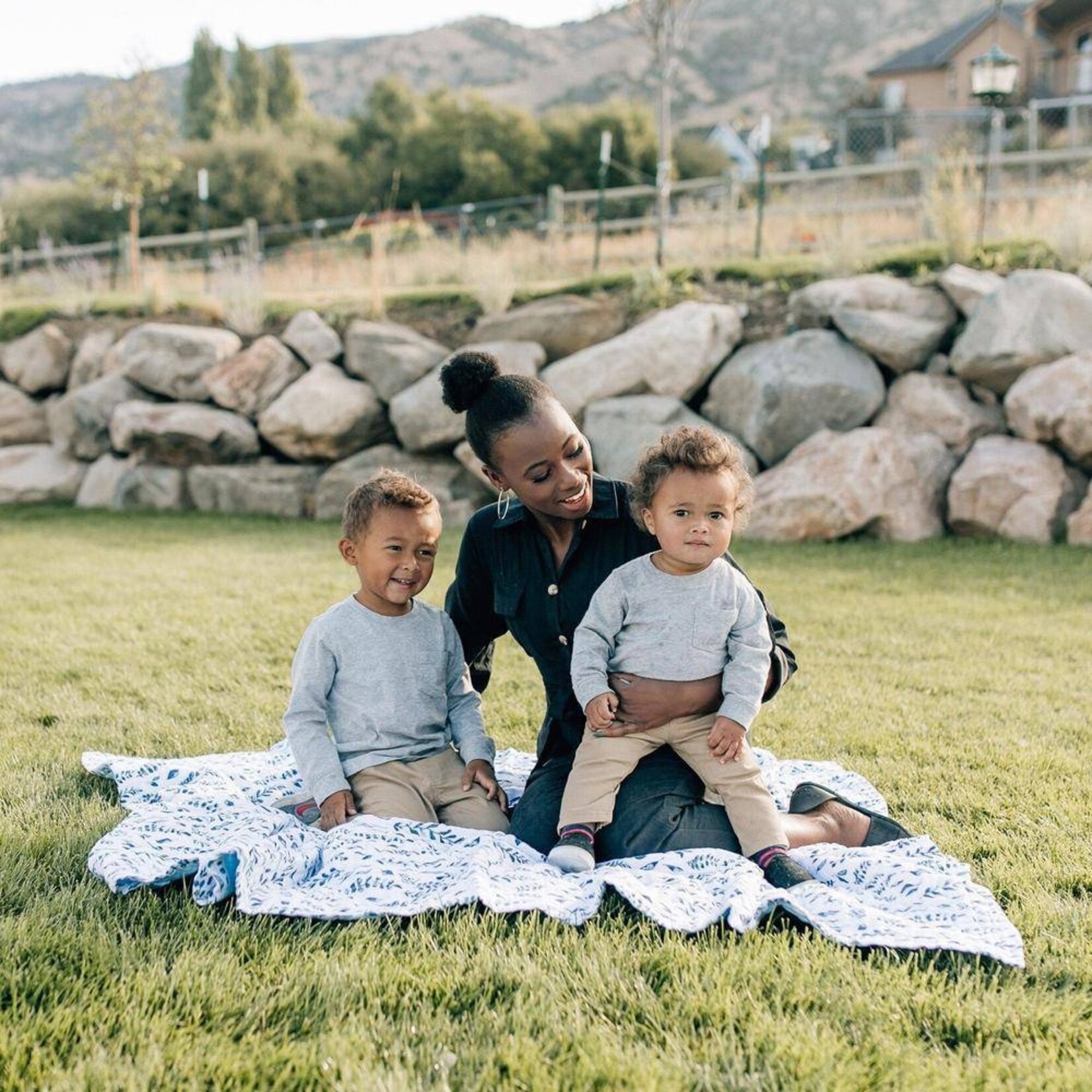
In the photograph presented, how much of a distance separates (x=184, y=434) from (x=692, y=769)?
332 inches

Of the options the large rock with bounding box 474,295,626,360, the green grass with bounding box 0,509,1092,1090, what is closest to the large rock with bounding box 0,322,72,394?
the large rock with bounding box 474,295,626,360

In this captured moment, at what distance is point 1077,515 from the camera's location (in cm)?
793

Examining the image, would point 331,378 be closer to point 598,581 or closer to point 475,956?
Answer: point 598,581

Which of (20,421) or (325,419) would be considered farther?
(20,421)

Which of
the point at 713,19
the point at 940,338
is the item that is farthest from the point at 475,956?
the point at 713,19

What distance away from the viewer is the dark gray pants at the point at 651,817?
3.18 m

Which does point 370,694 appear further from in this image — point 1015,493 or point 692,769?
point 1015,493

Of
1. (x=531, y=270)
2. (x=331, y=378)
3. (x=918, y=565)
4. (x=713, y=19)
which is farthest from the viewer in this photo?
(x=713, y=19)

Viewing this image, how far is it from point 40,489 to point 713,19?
274 ft

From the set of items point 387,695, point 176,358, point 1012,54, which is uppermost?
point 1012,54

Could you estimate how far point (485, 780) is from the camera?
353 centimetres

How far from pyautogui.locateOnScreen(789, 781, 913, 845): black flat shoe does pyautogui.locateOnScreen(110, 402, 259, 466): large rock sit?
8271 mm

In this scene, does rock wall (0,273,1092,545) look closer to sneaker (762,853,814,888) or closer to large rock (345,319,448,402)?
large rock (345,319,448,402)

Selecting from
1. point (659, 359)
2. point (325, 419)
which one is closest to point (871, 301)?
point (659, 359)
